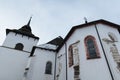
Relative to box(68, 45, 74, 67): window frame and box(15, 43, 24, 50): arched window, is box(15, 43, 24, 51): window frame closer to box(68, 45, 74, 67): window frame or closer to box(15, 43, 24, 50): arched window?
box(15, 43, 24, 50): arched window

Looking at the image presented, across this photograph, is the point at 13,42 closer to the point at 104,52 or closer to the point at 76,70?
the point at 76,70

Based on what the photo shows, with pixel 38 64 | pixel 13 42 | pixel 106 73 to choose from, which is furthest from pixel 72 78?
pixel 13 42

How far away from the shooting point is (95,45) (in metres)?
10.8

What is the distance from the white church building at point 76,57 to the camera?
9.55m

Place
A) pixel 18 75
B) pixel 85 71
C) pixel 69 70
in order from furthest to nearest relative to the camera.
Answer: pixel 18 75 → pixel 69 70 → pixel 85 71

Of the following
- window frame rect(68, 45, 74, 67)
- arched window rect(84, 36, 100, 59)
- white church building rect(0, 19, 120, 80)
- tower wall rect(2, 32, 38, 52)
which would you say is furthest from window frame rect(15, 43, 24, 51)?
arched window rect(84, 36, 100, 59)

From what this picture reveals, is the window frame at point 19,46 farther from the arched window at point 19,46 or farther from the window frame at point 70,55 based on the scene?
the window frame at point 70,55

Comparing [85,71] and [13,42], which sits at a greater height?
[13,42]

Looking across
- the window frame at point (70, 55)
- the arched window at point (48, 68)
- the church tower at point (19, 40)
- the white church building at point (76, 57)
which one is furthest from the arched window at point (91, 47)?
the church tower at point (19, 40)

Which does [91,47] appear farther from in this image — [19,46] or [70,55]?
[19,46]

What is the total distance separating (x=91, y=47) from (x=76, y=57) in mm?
1708

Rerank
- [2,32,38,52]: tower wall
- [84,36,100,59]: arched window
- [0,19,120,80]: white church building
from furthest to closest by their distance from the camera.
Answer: [2,32,38,52]: tower wall, [84,36,100,59]: arched window, [0,19,120,80]: white church building

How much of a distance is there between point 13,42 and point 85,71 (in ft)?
46.7

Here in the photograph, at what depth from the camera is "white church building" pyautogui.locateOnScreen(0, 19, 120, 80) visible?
9.55m
